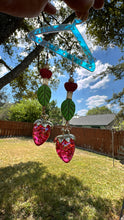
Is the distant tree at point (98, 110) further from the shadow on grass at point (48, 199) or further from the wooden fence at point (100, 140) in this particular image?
the shadow on grass at point (48, 199)

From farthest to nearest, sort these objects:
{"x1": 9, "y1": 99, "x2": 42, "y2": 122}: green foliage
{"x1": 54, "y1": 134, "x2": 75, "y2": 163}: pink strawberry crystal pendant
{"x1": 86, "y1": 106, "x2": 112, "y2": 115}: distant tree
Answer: {"x1": 86, "y1": 106, "x2": 112, "y2": 115}: distant tree < {"x1": 9, "y1": 99, "x2": 42, "y2": 122}: green foliage < {"x1": 54, "y1": 134, "x2": 75, "y2": 163}: pink strawberry crystal pendant

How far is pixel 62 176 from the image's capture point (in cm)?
352

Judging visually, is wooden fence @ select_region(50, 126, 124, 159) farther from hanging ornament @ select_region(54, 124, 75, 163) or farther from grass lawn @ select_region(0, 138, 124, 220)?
hanging ornament @ select_region(54, 124, 75, 163)

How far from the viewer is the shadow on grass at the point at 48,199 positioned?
203 centimetres

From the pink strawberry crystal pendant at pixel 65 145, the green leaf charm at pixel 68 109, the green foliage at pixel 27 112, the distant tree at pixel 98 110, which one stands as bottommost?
the pink strawberry crystal pendant at pixel 65 145

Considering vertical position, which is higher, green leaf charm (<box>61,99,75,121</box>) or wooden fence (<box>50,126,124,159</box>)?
green leaf charm (<box>61,99,75,121</box>)

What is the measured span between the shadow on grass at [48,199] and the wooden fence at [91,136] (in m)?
3.02

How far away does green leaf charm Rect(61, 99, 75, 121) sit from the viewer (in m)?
0.96

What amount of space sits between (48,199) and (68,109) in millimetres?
2321

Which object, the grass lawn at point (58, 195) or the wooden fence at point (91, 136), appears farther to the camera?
the wooden fence at point (91, 136)

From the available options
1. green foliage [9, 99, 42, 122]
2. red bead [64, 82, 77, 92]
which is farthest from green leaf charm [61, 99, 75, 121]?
green foliage [9, 99, 42, 122]

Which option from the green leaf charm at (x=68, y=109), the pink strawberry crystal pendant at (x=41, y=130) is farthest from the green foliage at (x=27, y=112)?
the green leaf charm at (x=68, y=109)

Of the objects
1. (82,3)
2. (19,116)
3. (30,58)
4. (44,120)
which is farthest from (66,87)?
(19,116)

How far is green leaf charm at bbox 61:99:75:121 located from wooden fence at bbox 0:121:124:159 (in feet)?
15.5
